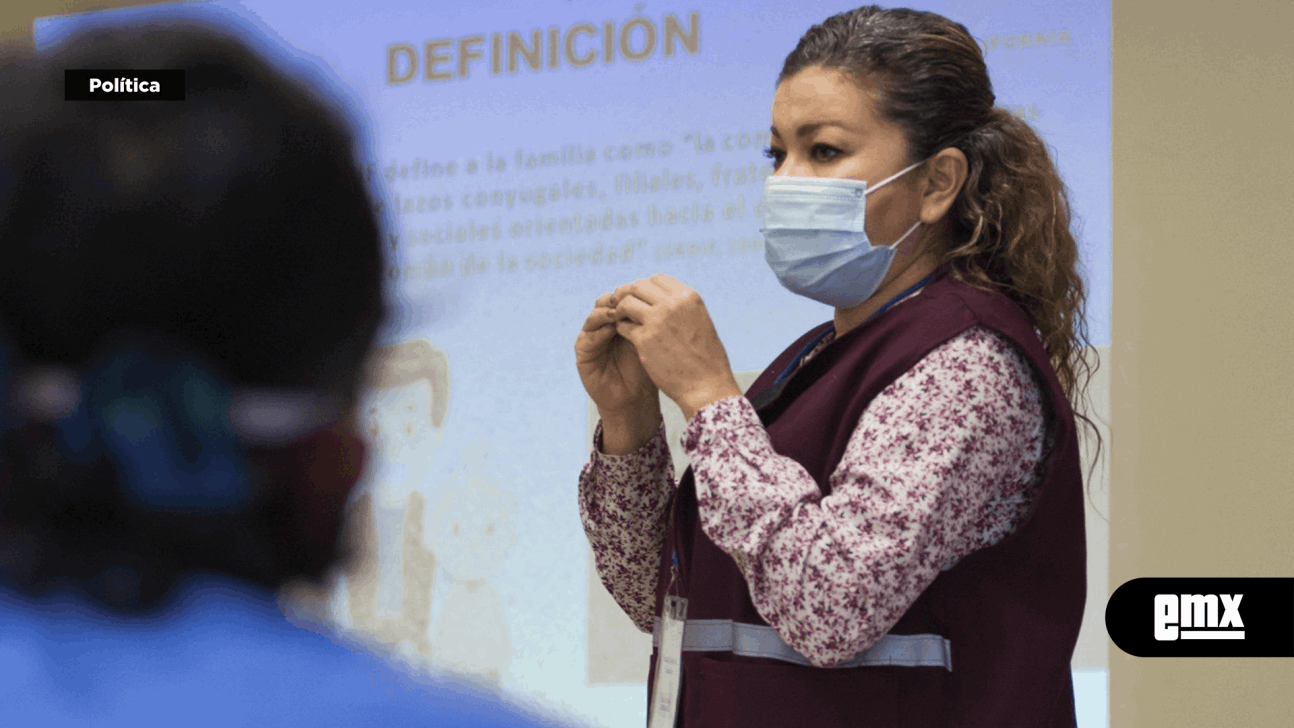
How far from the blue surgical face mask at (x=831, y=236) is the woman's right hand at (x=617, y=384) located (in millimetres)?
194

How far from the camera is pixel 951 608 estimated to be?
3.59 feet

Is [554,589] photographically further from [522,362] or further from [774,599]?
[774,599]

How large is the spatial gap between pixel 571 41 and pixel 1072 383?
2.16 meters

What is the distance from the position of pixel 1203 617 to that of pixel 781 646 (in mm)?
1710

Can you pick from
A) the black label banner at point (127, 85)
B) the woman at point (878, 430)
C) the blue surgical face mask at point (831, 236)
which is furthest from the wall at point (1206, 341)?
the black label banner at point (127, 85)


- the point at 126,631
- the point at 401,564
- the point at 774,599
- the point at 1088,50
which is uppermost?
the point at 1088,50

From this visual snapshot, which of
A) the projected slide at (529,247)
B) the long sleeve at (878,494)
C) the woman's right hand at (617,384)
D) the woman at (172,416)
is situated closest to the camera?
the long sleeve at (878,494)

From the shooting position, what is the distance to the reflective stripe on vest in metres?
1.08

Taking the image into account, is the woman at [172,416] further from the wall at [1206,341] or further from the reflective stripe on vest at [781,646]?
the reflective stripe on vest at [781,646]

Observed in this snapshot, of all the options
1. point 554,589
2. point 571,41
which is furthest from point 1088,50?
point 554,589

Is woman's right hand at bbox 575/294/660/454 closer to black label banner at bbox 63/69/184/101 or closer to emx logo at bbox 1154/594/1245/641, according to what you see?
emx logo at bbox 1154/594/1245/641

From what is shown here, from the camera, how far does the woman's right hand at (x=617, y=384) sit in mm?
1312

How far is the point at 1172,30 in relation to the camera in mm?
2588

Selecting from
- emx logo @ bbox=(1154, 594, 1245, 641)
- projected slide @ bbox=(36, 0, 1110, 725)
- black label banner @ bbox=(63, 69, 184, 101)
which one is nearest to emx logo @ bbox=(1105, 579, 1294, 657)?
emx logo @ bbox=(1154, 594, 1245, 641)
